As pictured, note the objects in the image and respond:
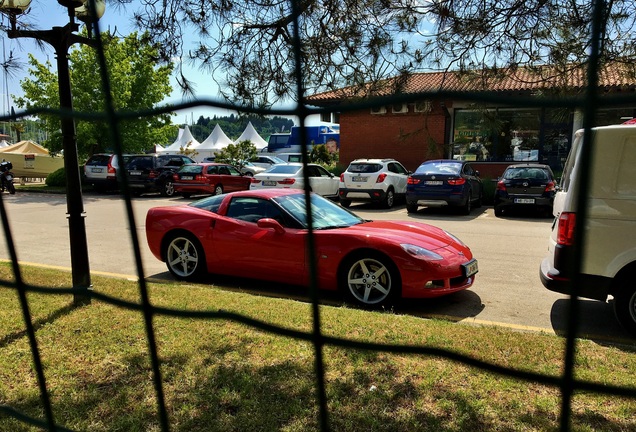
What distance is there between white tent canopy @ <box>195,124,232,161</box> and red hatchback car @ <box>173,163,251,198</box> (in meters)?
0.78

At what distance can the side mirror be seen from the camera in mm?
5289

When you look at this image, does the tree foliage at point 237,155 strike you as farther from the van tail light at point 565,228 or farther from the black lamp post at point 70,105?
the van tail light at point 565,228

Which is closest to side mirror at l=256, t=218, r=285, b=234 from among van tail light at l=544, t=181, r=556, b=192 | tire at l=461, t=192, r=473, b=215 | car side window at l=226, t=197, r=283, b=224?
car side window at l=226, t=197, r=283, b=224

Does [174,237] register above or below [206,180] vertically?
below

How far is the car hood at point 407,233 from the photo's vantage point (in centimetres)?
504

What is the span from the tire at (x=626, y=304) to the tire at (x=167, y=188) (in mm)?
14653

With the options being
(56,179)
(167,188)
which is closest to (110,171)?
(167,188)

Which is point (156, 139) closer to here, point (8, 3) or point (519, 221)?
point (519, 221)

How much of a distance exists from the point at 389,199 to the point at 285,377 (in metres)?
11.5

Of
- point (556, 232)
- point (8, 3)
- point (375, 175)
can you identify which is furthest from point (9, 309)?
point (375, 175)

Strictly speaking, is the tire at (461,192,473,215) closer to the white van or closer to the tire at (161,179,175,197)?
the white van

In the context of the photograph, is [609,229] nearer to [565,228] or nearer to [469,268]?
[565,228]

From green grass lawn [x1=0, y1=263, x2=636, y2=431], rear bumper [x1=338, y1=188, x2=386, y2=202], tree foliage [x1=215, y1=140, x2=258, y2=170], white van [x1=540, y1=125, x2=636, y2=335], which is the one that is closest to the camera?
green grass lawn [x1=0, y1=263, x2=636, y2=431]

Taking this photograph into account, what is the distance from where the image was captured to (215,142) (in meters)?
16.1
